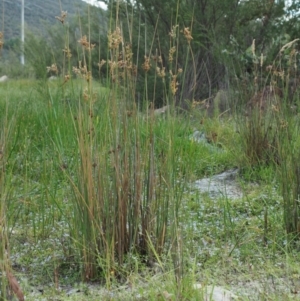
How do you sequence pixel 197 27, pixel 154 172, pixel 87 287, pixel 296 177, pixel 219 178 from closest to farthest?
pixel 87 287
pixel 154 172
pixel 296 177
pixel 219 178
pixel 197 27

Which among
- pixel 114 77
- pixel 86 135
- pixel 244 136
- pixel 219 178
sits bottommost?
pixel 219 178

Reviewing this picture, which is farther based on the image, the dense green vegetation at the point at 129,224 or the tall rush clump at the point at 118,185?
the tall rush clump at the point at 118,185

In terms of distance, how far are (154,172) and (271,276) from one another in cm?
55

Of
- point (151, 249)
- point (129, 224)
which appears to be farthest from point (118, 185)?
point (151, 249)

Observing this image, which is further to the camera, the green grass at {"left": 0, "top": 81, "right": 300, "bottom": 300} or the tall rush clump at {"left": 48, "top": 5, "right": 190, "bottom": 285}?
the tall rush clump at {"left": 48, "top": 5, "right": 190, "bottom": 285}

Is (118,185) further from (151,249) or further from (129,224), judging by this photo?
(151,249)

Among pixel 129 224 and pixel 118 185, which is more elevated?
pixel 118 185

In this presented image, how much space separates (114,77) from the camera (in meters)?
2.00

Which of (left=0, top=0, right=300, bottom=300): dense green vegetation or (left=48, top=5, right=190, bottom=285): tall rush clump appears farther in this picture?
(left=48, top=5, right=190, bottom=285): tall rush clump

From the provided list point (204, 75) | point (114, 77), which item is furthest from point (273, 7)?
point (114, 77)

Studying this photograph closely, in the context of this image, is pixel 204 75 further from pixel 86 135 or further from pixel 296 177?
pixel 86 135

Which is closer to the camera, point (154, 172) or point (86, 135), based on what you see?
point (86, 135)

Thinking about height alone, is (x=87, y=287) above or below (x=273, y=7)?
below

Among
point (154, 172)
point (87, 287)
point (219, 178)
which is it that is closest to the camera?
point (87, 287)
